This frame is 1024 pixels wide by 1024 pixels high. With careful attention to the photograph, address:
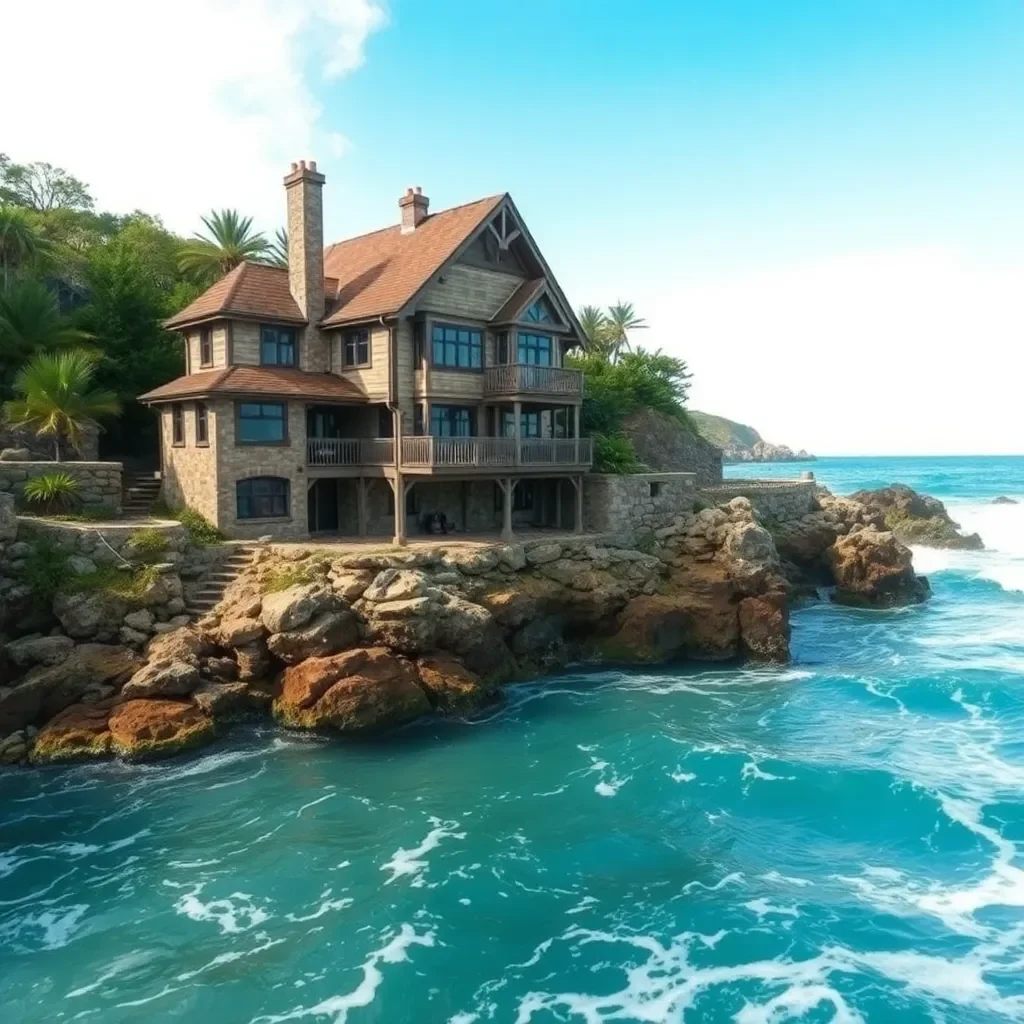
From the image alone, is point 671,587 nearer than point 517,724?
No

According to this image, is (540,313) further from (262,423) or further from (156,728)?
(156,728)

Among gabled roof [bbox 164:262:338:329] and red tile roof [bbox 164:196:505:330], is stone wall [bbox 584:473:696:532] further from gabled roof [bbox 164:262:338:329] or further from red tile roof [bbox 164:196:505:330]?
gabled roof [bbox 164:262:338:329]

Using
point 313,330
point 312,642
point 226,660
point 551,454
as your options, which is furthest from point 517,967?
point 313,330

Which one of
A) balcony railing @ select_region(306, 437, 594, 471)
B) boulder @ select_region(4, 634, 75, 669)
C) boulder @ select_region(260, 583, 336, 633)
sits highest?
balcony railing @ select_region(306, 437, 594, 471)

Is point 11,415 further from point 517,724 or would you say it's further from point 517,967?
point 517,967

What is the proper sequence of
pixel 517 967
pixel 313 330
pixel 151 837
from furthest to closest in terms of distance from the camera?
pixel 313 330, pixel 151 837, pixel 517 967

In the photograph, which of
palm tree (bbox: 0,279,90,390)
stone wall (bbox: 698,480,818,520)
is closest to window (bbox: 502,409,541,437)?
stone wall (bbox: 698,480,818,520)

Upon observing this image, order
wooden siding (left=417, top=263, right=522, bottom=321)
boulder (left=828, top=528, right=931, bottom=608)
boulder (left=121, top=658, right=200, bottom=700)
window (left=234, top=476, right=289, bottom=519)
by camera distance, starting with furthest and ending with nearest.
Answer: boulder (left=828, top=528, right=931, bottom=608)
wooden siding (left=417, top=263, right=522, bottom=321)
window (left=234, top=476, right=289, bottom=519)
boulder (left=121, top=658, right=200, bottom=700)

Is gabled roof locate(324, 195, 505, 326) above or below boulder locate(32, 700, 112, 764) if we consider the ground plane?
above

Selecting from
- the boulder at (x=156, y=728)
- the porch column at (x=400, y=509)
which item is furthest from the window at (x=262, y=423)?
the boulder at (x=156, y=728)
